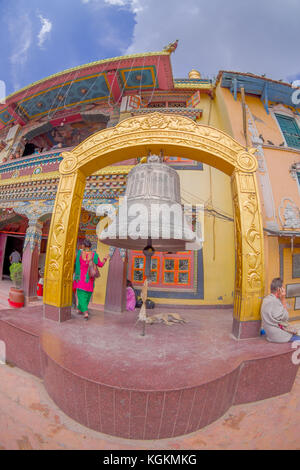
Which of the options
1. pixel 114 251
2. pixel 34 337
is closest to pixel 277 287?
pixel 34 337

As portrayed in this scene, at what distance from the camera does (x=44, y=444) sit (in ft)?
5.94

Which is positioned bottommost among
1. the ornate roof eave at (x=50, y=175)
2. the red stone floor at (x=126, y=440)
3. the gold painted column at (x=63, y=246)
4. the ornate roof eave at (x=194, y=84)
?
the red stone floor at (x=126, y=440)

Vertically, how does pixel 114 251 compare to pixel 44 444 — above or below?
above

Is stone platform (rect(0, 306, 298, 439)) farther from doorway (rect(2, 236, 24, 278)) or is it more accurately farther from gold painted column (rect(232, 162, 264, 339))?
doorway (rect(2, 236, 24, 278))

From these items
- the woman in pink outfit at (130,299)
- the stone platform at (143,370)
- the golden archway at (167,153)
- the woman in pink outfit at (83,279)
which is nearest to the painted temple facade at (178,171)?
the woman in pink outfit at (130,299)

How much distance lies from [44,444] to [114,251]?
14.8ft

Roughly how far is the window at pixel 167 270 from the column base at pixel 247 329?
177 inches

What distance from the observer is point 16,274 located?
6945mm

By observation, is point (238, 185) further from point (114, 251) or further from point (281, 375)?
point (114, 251)

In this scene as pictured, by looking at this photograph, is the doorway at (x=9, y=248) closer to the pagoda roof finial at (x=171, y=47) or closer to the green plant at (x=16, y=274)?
the green plant at (x=16, y=274)

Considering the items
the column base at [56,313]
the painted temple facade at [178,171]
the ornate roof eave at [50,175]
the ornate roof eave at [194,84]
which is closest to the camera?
the column base at [56,313]

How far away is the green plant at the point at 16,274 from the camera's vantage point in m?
6.91

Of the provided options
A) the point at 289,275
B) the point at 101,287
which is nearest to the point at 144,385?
the point at 101,287

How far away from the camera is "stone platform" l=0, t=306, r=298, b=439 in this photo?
1.82 metres
